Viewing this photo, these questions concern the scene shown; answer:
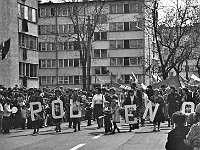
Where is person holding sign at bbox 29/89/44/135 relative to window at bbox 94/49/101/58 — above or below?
below

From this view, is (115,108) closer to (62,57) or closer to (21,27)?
(21,27)

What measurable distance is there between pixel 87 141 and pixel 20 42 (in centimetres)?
3914

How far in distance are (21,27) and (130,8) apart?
131 feet

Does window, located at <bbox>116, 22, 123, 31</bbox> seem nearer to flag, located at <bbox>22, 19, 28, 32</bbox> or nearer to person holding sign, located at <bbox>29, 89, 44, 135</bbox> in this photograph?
flag, located at <bbox>22, 19, 28, 32</bbox>

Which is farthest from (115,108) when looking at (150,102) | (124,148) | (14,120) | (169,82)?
(169,82)

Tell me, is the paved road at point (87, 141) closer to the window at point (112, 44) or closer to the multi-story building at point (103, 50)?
the multi-story building at point (103, 50)

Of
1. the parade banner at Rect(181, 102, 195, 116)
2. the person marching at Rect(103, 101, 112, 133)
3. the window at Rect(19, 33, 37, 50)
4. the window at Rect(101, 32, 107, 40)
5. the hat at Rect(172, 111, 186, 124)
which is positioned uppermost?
the window at Rect(101, 32, 107, 40)

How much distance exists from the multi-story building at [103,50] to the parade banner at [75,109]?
65.0 meters

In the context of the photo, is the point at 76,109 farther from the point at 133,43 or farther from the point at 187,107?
the point at 133,43

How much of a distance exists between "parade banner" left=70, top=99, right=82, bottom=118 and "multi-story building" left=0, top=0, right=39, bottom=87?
70.7 ft

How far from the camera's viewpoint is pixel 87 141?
787 inches

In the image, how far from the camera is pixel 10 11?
54.9m

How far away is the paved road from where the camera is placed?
706 inches

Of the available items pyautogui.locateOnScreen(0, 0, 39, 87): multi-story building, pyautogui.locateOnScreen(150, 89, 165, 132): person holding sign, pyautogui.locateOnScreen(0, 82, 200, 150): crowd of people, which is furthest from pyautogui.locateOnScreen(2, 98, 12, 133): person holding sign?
pyautogui.locateOnScreen(0, 0, 39, 87): multi-story building
